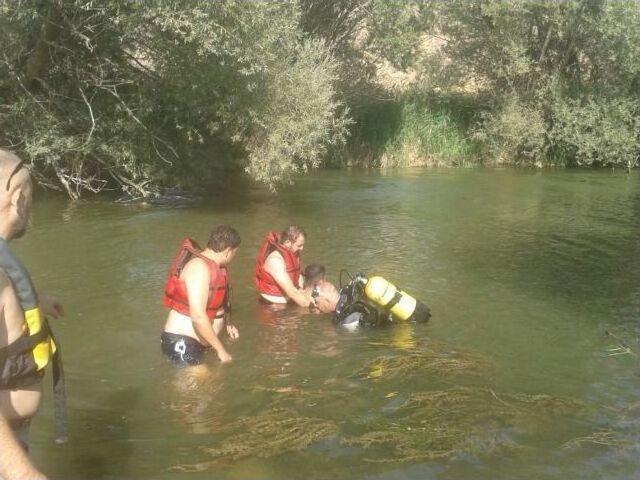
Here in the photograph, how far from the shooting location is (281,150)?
17.8 m

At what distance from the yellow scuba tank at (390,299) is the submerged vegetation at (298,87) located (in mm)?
7180

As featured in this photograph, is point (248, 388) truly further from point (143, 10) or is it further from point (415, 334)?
point (143, 10)

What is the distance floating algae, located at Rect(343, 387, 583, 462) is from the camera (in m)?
5.29

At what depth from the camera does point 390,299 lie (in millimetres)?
8398

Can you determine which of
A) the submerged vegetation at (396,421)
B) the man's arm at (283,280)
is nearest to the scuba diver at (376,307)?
the man's arm at (283,280)

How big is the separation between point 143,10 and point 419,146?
17.2 metres

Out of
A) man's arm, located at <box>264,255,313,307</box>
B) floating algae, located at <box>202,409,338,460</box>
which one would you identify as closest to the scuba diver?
man's arm, located at <box>264,255,313,307</box>

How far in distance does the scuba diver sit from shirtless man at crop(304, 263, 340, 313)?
1.57 ft

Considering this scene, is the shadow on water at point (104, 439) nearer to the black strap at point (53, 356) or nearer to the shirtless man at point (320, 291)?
the black strap at point (53, 356)

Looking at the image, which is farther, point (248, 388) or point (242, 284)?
point (242, 284)

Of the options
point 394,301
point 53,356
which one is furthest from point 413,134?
point 53,356

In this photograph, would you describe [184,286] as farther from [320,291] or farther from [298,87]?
[298,87]

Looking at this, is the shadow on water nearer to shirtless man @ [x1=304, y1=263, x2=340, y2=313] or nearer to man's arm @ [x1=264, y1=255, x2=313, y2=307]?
man's arm @ [x1=264, y1=255, x2=313, y2=307]

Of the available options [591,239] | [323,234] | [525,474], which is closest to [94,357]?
[525,474]
